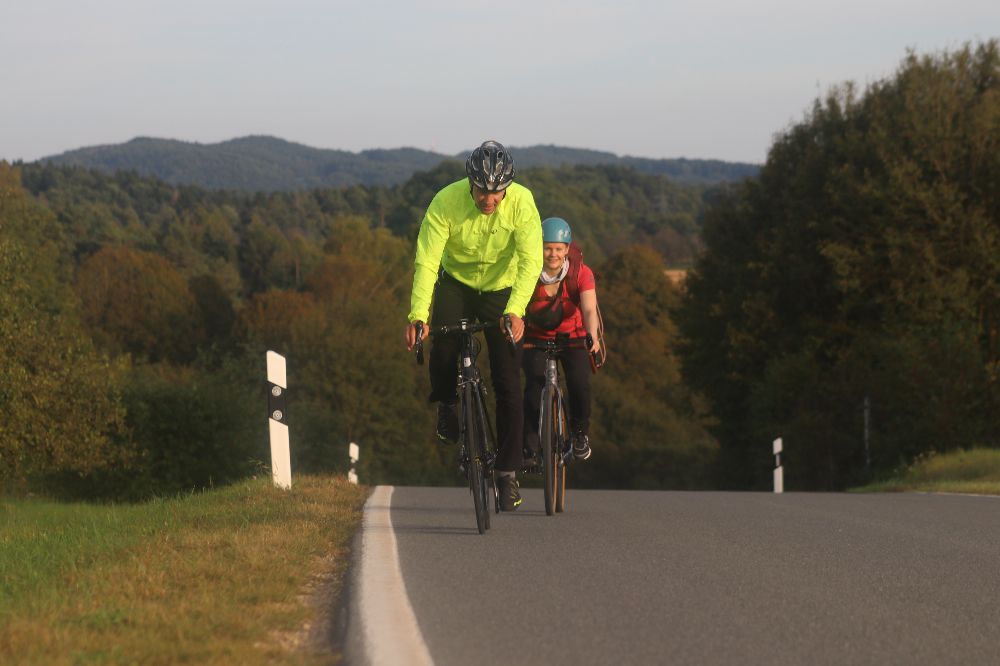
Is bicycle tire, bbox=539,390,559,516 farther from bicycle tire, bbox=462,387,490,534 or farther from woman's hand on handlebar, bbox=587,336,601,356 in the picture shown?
bicycle tire, bbox=462,387,490,534

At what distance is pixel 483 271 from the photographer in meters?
8.88

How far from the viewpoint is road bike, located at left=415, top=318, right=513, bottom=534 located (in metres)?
8.66

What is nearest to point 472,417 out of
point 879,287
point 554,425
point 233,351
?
point 554,425

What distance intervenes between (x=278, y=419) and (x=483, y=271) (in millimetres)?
3188

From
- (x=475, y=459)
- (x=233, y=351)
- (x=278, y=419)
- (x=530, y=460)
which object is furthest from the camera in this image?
(x=233, y=351)

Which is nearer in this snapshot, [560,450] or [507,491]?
[507,491]

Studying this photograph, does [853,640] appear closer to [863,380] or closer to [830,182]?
[863,380]

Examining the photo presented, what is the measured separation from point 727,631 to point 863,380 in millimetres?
30651

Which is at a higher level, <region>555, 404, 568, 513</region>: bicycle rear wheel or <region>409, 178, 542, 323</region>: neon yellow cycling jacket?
<region>409, 178, 542, 323</region>: neon yellow cycling jacket

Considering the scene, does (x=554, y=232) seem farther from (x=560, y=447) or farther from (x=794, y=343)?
(x=794, y=343)

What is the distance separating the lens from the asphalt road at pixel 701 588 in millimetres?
5176

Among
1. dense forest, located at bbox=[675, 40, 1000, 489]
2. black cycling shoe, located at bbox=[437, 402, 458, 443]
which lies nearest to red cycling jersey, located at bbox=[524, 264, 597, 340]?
black cycling shoe, located at bbox=[437, 402, 458, 443]

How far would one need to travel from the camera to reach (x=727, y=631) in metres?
5.47

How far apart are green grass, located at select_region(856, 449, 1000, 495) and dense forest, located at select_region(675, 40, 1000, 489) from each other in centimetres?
475
